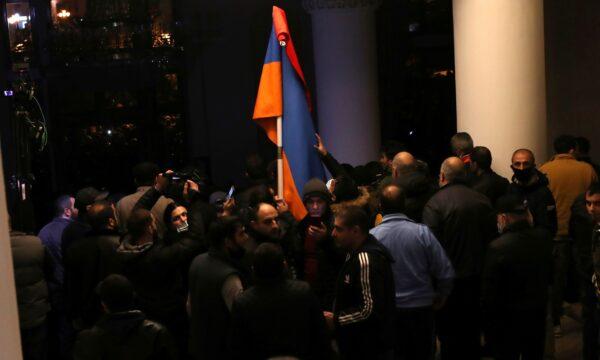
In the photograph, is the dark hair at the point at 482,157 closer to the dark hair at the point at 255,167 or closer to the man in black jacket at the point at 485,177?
the man in black jacket at the point at 485,177

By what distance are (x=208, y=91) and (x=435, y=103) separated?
15.0 ft

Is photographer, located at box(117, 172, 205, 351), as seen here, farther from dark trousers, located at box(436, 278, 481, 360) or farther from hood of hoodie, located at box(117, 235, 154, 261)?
dark trousers, located at box(436, 278, 481, 360)

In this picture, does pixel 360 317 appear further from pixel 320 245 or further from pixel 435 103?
→ pixel 435 103

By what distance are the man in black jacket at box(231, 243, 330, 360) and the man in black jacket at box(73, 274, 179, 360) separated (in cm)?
40

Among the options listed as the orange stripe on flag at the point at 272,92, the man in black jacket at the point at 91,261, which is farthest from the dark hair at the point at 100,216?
the orange stripe on flag at the point at 272,92

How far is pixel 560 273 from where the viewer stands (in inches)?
342

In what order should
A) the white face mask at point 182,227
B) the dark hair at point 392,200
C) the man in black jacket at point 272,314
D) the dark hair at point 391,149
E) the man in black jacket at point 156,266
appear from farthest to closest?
the dark hair at point 391,149, the white face mask at point 182,227, the man in black jacket at point 156,266, the dark hair at point 392,200, the man in black jacket at point 272,314

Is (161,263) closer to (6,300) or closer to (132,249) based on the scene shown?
(132,249)

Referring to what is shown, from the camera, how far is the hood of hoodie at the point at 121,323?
438 cm

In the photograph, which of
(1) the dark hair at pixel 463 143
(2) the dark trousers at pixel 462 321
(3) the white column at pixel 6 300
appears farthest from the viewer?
(1) the dark hair at pixel 463 143

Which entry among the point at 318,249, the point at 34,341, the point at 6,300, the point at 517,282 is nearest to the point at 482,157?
the point at 517,282

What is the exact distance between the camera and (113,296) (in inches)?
174

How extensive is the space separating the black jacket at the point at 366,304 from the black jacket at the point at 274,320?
399mm

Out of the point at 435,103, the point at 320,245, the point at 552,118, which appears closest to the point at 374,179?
the point at 320,245
